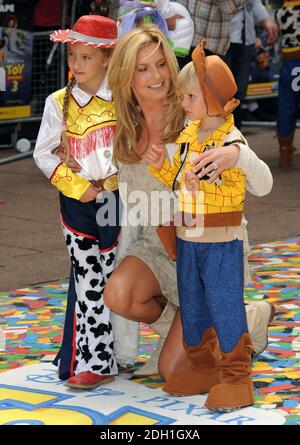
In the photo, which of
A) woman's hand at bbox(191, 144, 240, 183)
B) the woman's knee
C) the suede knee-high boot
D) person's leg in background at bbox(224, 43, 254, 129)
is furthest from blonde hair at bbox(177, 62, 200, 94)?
person's leg in background at bbox(224, 43, 254, 129)

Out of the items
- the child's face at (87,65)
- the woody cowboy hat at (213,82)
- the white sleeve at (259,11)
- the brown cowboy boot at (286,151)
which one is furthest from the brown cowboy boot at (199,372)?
the white sleeve at (259,11)

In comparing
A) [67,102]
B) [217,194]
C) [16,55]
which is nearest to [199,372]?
[217,194]

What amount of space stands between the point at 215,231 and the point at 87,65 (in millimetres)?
945

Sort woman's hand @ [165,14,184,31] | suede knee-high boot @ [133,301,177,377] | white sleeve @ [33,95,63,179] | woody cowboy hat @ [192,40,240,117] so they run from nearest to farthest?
woody cowboy hat @ [192,40,240,117], white sleeve @ [33,95,63,179], suede knee-high boot @ [133,301,177,377], woman's hand @ [165,14,184,31]

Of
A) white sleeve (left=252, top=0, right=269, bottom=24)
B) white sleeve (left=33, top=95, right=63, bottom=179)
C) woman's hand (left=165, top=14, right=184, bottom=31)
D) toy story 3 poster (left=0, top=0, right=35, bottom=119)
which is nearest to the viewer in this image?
white sleeve (left=33, top=95, right=63, bottom=179)

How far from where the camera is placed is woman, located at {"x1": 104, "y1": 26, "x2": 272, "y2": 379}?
5301mm

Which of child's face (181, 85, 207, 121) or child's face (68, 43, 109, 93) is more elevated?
child's face (68, 43, 109, 93)

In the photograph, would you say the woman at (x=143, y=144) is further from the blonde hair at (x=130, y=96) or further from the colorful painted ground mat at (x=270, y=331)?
the colorful painted ground mat at (x=270, y=331)

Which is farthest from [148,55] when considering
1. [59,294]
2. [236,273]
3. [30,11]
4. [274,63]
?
[274,63]

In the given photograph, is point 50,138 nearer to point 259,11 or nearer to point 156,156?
point 156,156

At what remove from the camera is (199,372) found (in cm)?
535

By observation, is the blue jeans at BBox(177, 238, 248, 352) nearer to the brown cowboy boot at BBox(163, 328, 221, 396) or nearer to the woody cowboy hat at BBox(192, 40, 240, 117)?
the brown cowboy boot at BBox(163, 328, 221, 396)

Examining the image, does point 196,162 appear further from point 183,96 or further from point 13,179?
point 13,179

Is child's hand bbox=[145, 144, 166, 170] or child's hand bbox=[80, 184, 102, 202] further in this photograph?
child's hand bbox=[80, 184, 102, 202]
